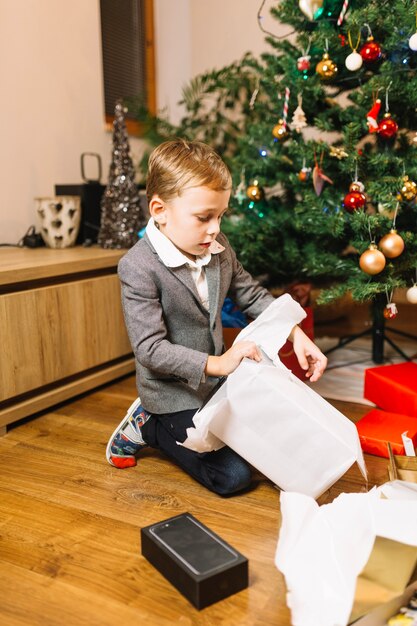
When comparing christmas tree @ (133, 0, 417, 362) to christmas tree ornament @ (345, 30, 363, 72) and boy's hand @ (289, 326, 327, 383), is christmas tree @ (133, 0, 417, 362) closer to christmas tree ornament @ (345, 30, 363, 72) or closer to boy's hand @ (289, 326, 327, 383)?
christmas tree ornament @ (345, 30, 363, 72)

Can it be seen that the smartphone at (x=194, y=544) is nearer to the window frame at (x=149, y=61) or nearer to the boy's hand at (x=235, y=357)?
the boy's hand at (x=235, y=357)

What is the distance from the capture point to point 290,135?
1.78 m

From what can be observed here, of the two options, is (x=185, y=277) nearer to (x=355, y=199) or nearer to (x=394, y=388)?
(x=355, y=199)

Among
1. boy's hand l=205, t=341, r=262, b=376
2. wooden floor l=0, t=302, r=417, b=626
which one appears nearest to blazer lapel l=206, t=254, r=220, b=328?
boy's hand l=205, t=341, r=262, b=376

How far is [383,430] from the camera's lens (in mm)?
1405

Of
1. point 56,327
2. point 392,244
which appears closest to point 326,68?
point 392,244

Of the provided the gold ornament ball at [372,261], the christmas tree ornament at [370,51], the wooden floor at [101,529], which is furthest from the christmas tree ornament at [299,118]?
the wooden floor at [101,529]

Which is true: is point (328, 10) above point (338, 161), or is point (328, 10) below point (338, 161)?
above

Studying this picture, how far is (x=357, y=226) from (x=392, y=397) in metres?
0.48

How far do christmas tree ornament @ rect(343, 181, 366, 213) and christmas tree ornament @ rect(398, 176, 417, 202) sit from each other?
0.10 m

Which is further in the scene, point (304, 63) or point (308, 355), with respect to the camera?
point (304, 63)

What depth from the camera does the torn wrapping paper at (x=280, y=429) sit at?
41.7 inches

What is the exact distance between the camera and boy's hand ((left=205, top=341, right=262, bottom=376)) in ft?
3.66

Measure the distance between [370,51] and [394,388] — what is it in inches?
36.3
